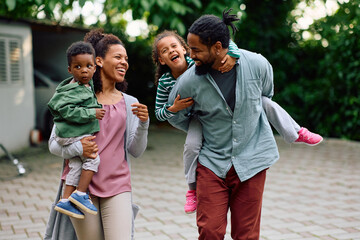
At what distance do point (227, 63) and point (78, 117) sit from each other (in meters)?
0.92

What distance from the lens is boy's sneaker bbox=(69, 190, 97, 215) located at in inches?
108

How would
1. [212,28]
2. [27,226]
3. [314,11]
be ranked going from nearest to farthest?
1. [212,28]
2. [27,226]
3. [314,11]

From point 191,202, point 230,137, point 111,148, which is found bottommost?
point 191,202

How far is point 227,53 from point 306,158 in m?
6.60

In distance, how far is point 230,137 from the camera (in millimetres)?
2943

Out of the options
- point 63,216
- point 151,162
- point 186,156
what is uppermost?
point 186,156

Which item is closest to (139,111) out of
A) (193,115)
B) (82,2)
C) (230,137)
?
(193,115)

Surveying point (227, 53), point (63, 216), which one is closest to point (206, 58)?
point (227, 53)

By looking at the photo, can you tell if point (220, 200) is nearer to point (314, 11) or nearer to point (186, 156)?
point (186, 156)

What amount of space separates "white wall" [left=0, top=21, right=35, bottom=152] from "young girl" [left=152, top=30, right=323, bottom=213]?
7218 mm

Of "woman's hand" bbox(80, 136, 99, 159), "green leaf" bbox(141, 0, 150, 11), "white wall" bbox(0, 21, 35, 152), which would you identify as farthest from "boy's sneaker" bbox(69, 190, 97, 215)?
"white wall" bbox(0, 21, 35, 152)

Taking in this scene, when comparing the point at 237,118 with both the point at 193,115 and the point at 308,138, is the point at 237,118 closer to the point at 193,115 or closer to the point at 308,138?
the point at 193,115

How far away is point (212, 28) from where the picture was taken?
2744 mm

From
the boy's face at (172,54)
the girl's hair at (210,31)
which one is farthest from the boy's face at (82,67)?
the girl's hair at (210,31)
